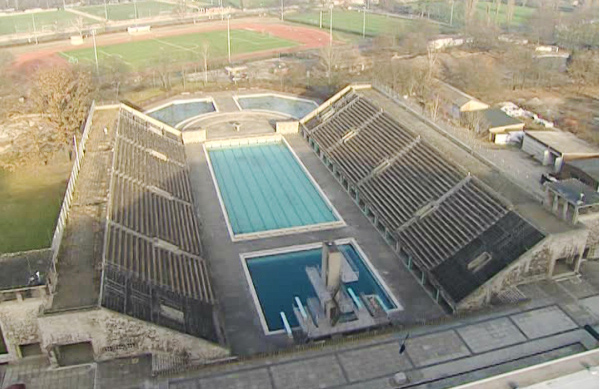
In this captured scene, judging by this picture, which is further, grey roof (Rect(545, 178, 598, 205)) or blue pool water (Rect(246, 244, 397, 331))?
grey roof (Rect(545, 178, 598, 205))

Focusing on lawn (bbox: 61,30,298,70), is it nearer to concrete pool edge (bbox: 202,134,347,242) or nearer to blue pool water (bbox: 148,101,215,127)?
blue pool water (bbox: 148,101,215,127)

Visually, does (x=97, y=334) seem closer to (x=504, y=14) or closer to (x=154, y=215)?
(x=154, y=215)

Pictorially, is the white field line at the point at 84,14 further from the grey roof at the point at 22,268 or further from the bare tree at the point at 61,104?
the grey roof at the point at 22,268

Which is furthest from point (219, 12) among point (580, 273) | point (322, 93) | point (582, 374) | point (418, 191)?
point (582, 374)

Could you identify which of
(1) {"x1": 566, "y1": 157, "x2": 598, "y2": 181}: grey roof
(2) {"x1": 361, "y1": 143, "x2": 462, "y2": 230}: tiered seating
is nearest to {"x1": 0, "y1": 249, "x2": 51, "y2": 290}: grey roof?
(2) {"x1": 361, "y1": 143, "x2": 462, "y2": 230}: tiered seating

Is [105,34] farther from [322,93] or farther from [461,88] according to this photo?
[461,88]

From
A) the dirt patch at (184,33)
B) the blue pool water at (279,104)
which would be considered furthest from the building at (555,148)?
the dirt patch at (184,33)
